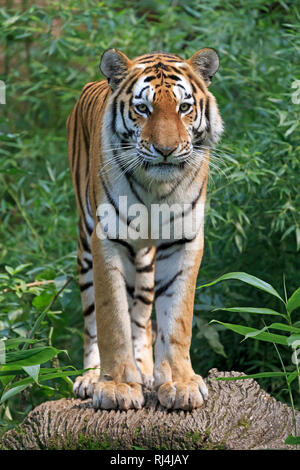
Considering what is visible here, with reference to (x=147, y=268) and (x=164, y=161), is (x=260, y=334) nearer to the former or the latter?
(x=164, y=161)

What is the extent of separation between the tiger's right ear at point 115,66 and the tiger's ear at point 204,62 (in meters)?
0.25

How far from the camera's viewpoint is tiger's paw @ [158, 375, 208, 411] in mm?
2756

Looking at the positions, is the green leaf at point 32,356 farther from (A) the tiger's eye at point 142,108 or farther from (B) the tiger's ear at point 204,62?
(B) the tiger's ear at point 204,62

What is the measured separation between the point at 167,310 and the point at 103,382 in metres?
0.36

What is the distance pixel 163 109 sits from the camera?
9.20 ft

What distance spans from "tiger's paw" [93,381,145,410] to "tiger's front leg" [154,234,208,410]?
84 millimetres

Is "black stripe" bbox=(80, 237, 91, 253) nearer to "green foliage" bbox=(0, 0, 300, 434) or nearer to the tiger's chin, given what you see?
"green foliage" bbox=(0, 0, 300, 434)

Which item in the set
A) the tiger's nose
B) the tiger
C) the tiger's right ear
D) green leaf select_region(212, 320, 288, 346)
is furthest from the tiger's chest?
green leaf select_region(212, 320, 288, 346)

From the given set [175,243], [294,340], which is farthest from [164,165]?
[294,340]

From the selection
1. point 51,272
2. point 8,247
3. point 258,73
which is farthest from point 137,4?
point 51,272

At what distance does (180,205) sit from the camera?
9.78 ft

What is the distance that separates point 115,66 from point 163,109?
1.16 feet

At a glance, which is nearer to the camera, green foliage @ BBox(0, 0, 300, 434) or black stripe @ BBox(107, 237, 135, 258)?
black stripe @ BBox(107, 237, 135, 258)
